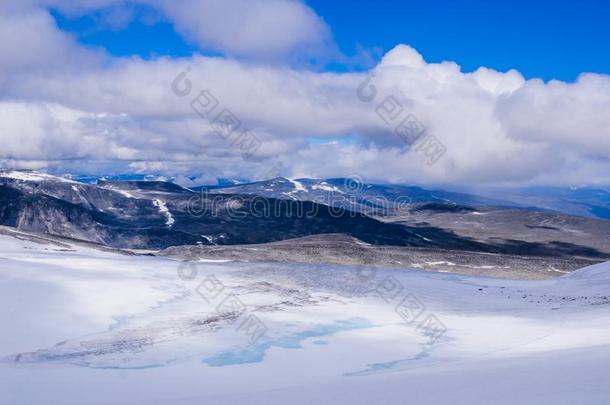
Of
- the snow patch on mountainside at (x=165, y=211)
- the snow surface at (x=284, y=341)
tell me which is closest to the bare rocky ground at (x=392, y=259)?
the snow surface at (x=284, y=341)

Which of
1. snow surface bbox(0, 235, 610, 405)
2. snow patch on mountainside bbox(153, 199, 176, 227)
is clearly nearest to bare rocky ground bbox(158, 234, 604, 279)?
snow surface bbox(0, 235, 610, 405)

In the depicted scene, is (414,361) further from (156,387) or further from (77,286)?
(77,286)

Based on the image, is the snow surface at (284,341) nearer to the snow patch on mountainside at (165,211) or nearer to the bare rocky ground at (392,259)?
the bare rocky ground at (392,259)

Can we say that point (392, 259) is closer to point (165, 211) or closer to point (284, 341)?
point (284, 341)

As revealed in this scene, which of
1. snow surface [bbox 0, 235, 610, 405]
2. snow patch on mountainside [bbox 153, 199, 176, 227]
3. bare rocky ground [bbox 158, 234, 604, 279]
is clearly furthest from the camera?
snow patch on mountainside [bbox 153, 199, 176, 227]

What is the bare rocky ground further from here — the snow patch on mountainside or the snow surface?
the snow patch on mountainside
